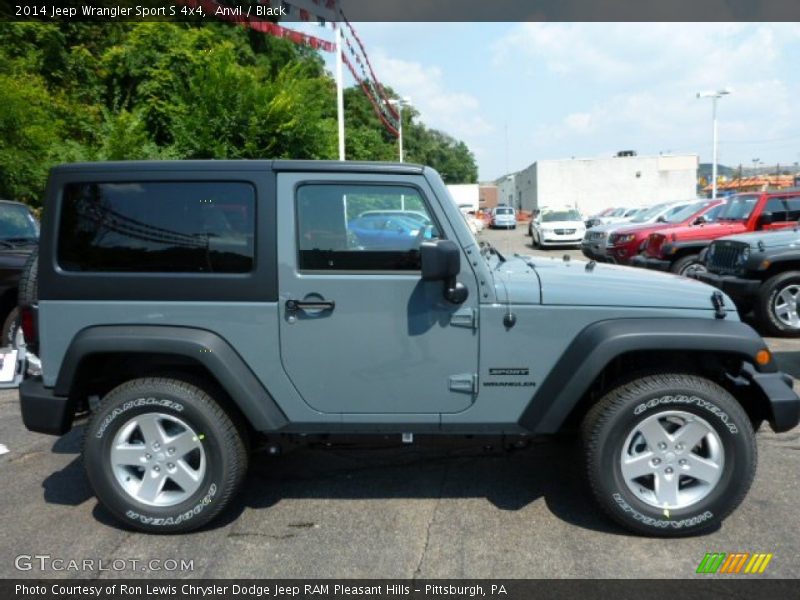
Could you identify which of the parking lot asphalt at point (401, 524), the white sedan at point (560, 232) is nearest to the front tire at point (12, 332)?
the parking lot asphalt at point (401, 524)

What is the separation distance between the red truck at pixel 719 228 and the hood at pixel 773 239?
1935 mm

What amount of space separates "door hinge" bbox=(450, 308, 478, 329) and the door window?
1.07 ft

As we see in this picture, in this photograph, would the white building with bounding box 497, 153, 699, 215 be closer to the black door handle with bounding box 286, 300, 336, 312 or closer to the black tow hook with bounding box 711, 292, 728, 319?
the black tow hook with bounding box 711, 292, 728, 319

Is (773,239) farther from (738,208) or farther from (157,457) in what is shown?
(157,457)

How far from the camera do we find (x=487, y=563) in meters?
3.20

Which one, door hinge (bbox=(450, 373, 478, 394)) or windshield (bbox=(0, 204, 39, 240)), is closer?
door hinge (bbox=(450, 373, 478, 394))

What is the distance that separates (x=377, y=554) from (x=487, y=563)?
21.2 inches

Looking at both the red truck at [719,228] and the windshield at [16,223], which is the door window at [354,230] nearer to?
the windshield at [16,223]

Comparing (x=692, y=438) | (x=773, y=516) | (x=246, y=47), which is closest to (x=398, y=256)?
(x=692, y=438)

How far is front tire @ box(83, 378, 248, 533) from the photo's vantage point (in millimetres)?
3432

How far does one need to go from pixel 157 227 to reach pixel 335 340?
1100 millimetres

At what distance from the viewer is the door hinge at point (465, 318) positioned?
11.0 feet

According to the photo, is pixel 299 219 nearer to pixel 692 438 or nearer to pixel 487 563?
pixel 487 563

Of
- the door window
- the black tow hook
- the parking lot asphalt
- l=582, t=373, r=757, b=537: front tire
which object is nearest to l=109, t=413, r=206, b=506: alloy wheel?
the parking lot asphalt
